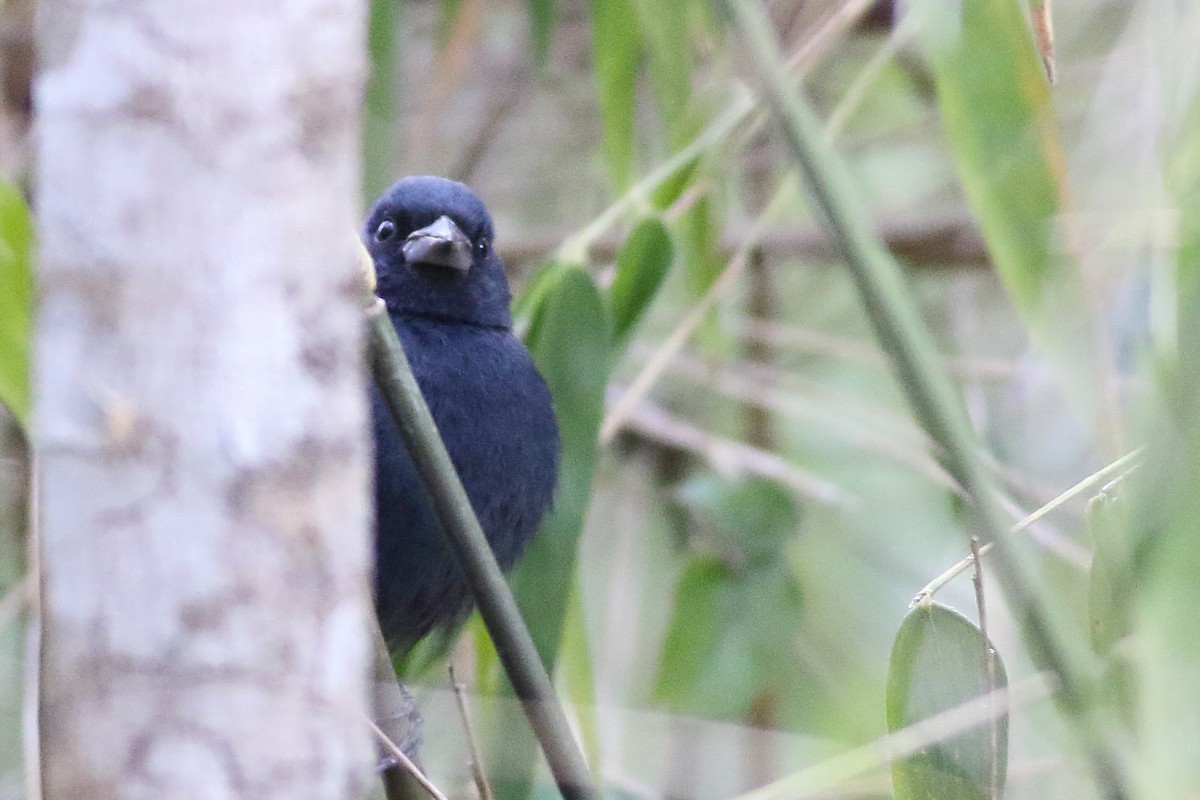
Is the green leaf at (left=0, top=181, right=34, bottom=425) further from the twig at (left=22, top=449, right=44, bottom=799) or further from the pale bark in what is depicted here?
the pale bark

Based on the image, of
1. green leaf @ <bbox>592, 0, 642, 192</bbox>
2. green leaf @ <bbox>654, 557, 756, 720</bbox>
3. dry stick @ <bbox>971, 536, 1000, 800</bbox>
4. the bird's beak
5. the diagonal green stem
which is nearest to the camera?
the diagonal green stem

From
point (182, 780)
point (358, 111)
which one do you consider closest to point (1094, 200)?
point (358, 111)

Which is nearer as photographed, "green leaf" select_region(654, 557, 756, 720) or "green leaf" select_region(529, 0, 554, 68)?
"green leaf" select_region(529, 0, 554, 68)

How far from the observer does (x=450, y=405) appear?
2223 millimetres

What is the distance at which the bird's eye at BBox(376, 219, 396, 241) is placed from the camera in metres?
2.45

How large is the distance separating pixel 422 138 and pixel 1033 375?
138cm

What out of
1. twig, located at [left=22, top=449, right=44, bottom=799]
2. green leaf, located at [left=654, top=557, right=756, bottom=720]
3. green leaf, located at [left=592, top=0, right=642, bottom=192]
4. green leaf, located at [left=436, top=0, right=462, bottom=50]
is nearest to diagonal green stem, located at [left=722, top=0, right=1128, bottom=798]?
twig, located at [left=22, top=449, right=44, bottom=799]

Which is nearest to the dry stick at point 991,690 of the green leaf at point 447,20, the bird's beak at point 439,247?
the bird's beak at point 439,247

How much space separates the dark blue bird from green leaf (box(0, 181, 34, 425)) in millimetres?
545

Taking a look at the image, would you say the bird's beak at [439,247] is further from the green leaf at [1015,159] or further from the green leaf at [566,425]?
the green leaf at [1015,159]

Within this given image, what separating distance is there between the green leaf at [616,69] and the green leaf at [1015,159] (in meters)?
0.74

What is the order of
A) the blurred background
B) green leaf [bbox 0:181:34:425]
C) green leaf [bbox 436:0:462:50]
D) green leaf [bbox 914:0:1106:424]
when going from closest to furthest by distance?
green leaf [bbox 0:181:34:425], green leaf [bbox 914:0:1106:424], the blurred background, green leaf [bbox 436:0:462:50]

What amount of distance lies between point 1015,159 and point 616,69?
82cm

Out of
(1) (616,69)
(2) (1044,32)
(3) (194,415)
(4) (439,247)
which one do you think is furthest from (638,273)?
(3) (194,415)
